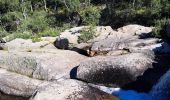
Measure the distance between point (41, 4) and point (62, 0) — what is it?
1501cm

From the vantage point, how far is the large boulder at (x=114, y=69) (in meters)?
31.4

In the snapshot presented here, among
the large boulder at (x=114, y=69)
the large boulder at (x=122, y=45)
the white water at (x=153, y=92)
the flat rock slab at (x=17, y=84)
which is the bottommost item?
the flat rock slab at (x=17, y=84)

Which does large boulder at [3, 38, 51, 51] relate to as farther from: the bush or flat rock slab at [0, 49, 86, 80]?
the bush

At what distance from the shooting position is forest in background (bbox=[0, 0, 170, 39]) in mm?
56250

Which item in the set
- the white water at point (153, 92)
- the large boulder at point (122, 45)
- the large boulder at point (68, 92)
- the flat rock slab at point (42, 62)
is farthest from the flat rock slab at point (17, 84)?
the large boulder at point (122, 45)

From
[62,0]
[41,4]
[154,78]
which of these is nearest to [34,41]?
[154,78]

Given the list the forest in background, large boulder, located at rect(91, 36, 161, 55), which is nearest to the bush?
the forest in background

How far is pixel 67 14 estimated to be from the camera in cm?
7344

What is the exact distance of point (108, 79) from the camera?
3180cm

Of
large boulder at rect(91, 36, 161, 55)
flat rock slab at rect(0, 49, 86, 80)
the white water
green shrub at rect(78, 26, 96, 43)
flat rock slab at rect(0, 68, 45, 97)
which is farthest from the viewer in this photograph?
green shrub at rect(78, 26, 96, 43)

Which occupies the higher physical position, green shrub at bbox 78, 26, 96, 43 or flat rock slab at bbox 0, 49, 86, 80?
green shrub at bbox 78, 26, 96, 43

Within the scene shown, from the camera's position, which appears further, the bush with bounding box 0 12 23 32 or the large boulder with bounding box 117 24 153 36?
the bush with bounding box 0 12 23 32

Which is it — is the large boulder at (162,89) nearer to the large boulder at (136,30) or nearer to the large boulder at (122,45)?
the large boulder at (122,45)

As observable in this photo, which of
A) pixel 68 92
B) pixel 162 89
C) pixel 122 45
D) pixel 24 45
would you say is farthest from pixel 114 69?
pixel 24 45
